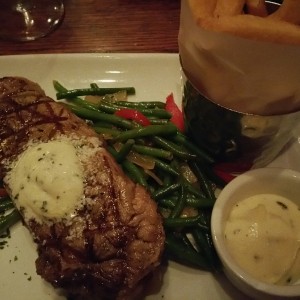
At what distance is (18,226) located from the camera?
2467 millimetres

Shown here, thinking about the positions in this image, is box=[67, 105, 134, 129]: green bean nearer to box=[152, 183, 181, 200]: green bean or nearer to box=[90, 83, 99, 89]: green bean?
box=[90, 83, 99, 89]: green bean

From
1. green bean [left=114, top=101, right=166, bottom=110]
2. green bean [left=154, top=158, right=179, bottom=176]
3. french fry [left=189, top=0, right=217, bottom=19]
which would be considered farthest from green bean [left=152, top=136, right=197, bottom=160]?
french fry [left=189, top=0, right=217, bottom=19]

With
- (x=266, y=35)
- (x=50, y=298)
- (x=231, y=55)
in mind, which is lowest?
(x=50, y=298)

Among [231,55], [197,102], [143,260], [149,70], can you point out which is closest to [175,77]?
[149,70]

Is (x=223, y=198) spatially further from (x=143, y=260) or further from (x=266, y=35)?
(x=266, y=35)

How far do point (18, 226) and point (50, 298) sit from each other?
17.9 inches

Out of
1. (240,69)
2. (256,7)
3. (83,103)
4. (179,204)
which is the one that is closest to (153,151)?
(179,204)

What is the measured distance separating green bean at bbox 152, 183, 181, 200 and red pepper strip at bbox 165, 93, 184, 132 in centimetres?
49

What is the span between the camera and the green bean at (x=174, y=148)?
261 centimetres

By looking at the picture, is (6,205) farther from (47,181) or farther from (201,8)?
(201,8)

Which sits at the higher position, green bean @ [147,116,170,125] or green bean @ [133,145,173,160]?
green bean @ [147,116,170,125]

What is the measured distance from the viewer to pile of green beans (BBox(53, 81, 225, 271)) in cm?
234

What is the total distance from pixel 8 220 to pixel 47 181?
473 millimetres

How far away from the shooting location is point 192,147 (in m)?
2.65
